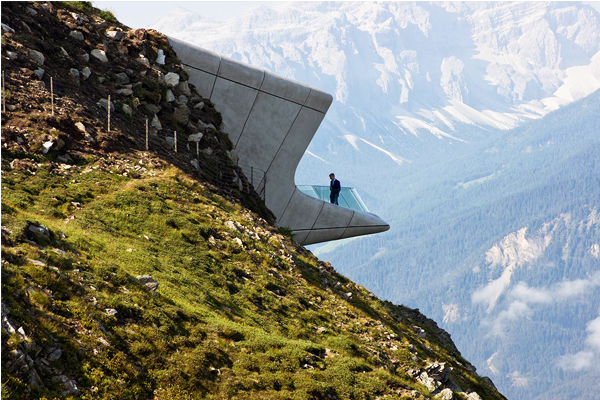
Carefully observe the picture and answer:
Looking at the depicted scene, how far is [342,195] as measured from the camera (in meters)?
41.8

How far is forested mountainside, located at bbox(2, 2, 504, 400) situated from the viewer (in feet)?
44.7

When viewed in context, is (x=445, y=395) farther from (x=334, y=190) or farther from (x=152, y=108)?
(x=334, y=190)

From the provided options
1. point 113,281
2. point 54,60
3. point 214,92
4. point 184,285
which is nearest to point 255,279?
point 184,285

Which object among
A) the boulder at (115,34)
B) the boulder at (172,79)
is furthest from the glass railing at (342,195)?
the boulder at (115,34)

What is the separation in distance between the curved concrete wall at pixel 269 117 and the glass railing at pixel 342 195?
0.58 metres

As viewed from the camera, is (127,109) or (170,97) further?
(170,97)

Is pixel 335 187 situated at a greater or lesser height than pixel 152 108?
lesser

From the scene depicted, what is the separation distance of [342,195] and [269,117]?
746cm

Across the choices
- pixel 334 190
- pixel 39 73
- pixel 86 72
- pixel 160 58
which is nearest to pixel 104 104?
pixel 86 72

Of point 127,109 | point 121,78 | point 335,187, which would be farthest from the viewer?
point 335,187

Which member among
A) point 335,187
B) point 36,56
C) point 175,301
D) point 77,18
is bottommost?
point 335,187

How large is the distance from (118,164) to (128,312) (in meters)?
9.55

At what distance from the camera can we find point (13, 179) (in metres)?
20.5

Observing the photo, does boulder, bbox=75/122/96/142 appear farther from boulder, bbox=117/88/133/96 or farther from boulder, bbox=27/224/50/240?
boulder, bbox=27/224/50/240
